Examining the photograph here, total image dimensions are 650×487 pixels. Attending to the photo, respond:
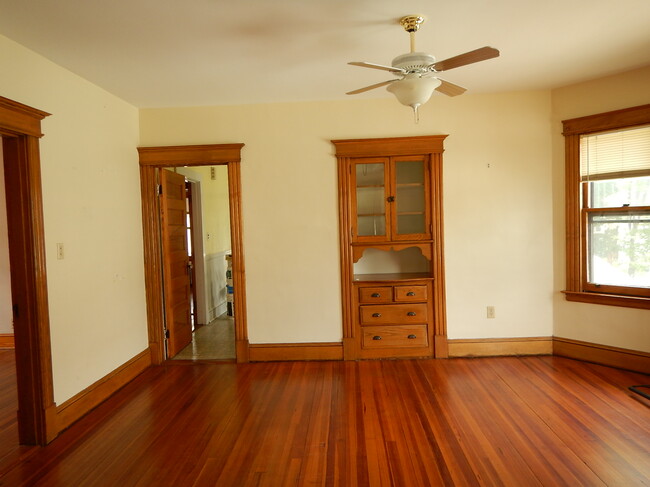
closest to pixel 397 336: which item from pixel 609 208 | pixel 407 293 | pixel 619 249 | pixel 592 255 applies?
pixel 407 293

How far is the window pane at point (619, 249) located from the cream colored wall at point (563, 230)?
9.3 inches

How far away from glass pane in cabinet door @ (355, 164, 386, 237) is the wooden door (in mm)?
1966

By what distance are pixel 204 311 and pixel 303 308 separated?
7.06 feet

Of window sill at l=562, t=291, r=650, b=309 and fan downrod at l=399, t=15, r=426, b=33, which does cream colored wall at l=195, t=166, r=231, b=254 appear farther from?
window sill at l=562, t=291, r=650, b=309

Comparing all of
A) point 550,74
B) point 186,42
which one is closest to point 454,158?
point 550,74

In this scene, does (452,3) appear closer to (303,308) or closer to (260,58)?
(260,58)

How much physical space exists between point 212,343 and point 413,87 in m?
3.66

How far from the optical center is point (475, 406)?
2875 millimetres

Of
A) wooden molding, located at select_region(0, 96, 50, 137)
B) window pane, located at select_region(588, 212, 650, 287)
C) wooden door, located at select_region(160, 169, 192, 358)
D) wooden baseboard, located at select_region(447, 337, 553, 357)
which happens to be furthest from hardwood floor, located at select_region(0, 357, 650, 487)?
wooden molding, located at select_region(0, 96, 50, 137)

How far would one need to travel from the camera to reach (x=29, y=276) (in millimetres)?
2502

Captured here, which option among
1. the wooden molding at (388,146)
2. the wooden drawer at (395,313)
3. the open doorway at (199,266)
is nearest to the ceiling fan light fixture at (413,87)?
the wooden molding at (388,146)

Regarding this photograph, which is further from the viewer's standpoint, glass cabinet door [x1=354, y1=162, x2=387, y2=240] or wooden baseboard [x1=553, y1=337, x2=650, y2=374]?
glass cabinet door [x1=354, y1=162, x2=387, y2=240]

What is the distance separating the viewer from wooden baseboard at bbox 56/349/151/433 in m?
2.74

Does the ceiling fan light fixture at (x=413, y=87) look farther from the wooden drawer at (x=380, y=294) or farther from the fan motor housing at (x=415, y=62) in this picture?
the wooden drawer at (x=380, y=294)
